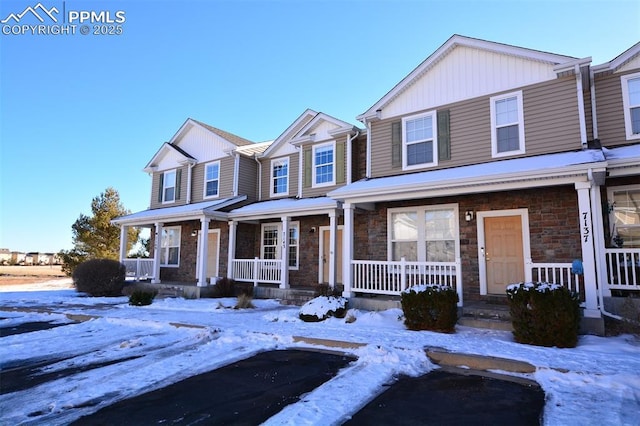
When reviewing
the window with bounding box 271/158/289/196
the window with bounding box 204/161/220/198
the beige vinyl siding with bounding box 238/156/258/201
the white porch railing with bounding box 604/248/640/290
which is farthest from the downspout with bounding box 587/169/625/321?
the window with bounding box 204/161/220/198

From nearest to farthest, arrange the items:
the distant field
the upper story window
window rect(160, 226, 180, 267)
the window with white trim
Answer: the upper story window → window rect(160, 226, 180, 267) → the window with white trim → the distant field

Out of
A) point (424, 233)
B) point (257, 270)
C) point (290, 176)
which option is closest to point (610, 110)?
point (424, 233)

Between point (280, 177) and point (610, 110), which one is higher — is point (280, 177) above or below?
below

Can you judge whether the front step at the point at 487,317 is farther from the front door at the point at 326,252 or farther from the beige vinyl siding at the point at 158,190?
the beige vinyl siding at the point at 158,190

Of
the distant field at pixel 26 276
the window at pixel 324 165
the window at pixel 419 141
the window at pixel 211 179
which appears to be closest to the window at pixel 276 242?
the window at pixel 324 165

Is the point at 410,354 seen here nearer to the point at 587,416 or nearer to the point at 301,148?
the point at 587,416

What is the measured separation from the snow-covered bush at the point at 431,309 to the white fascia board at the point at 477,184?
7.94 ft

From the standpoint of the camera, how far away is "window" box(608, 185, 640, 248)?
791cm

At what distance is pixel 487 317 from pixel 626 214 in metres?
3.88

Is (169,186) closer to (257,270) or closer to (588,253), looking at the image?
(257,270)

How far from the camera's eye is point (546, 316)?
18.9 feet

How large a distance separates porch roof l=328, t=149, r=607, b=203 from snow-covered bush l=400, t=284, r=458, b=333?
2.44m

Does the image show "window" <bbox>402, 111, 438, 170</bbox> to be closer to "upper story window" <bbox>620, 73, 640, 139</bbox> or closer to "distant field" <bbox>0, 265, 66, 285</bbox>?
"upper story window" <bbox>620, 73, 640, 139</bbox>

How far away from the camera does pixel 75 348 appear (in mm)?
6133
